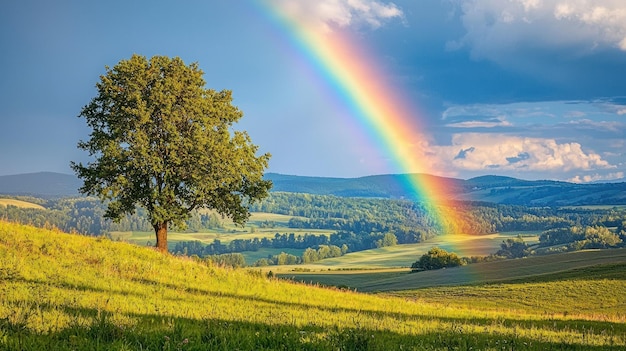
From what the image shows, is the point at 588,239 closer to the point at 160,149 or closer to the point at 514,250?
the point at 514,250

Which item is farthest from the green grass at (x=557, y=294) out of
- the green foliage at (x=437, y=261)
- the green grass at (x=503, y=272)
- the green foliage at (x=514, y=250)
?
the green foliage at (x=514, y=250)

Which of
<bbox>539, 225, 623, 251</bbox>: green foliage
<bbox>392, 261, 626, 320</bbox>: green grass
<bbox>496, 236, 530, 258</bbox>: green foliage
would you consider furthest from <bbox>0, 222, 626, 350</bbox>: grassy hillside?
<bbox>496, 236, 530, 258</bbox>: green foliage

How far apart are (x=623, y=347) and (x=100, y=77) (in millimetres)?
34903

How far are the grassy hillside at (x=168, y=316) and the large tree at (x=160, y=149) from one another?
32.6ft

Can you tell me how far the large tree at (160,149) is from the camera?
3594cm

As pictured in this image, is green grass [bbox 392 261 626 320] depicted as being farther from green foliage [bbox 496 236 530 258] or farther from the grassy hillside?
green foliage [bbox 496 236 530 258]

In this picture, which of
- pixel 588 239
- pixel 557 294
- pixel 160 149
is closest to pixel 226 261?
pixel 160 149

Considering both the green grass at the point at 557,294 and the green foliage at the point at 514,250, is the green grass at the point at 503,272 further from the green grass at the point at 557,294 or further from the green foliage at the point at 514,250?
the green foliage at the point at 514,250

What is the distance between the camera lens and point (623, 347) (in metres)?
12.0

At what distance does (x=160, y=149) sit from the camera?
122 ft

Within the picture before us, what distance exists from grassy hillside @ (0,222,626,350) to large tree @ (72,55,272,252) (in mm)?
9943

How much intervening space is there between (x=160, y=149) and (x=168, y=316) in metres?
26.6

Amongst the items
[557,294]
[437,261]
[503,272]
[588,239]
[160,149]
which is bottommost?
[437,261]

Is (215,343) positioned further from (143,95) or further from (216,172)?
(143,95)
